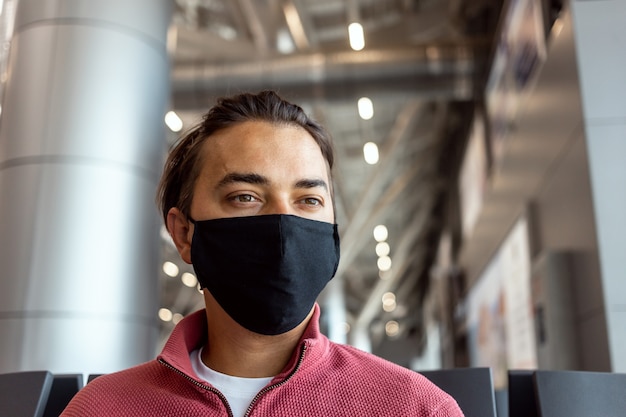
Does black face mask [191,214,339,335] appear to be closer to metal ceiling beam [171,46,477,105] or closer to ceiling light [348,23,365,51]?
metal ceiling beam [171,46,477,105]

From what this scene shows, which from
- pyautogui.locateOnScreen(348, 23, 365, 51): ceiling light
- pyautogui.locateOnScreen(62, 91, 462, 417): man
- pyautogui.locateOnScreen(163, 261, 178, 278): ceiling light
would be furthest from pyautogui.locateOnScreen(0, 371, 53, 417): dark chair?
pyautogui.locateOnScreen(163, 261, 178, 278): ceiling light

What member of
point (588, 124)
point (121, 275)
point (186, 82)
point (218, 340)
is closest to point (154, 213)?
point (121, 275)

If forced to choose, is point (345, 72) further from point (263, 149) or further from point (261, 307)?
Result: point (261, 307)

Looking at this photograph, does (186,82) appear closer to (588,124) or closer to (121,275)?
(121,275)

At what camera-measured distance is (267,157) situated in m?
1.73

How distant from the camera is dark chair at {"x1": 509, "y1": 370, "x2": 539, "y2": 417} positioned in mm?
2008

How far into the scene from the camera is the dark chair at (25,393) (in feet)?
6.90

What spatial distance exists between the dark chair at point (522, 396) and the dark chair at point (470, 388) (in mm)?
70

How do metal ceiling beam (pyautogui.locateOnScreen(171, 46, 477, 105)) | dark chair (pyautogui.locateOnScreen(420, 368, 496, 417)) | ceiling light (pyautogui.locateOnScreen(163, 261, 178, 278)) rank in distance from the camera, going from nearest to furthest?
dark chair (pyautogui.locateOnScreen(420, 368, 496, 417))
metal ceiling beam (pyautogui.locateOnScreen(171, 46, 477, 105))
ceiling light (pyautogui.locateOnScreen(163, 261, 178, 278))

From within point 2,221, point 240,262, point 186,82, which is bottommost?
point 240,262

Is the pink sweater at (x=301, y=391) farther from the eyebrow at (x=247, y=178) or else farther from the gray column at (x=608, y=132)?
the gray column at (x=608, y=132)

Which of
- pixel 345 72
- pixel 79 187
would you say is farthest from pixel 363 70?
pixel 79 187

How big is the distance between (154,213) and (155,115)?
759mm

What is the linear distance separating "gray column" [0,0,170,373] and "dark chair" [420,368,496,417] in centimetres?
314
